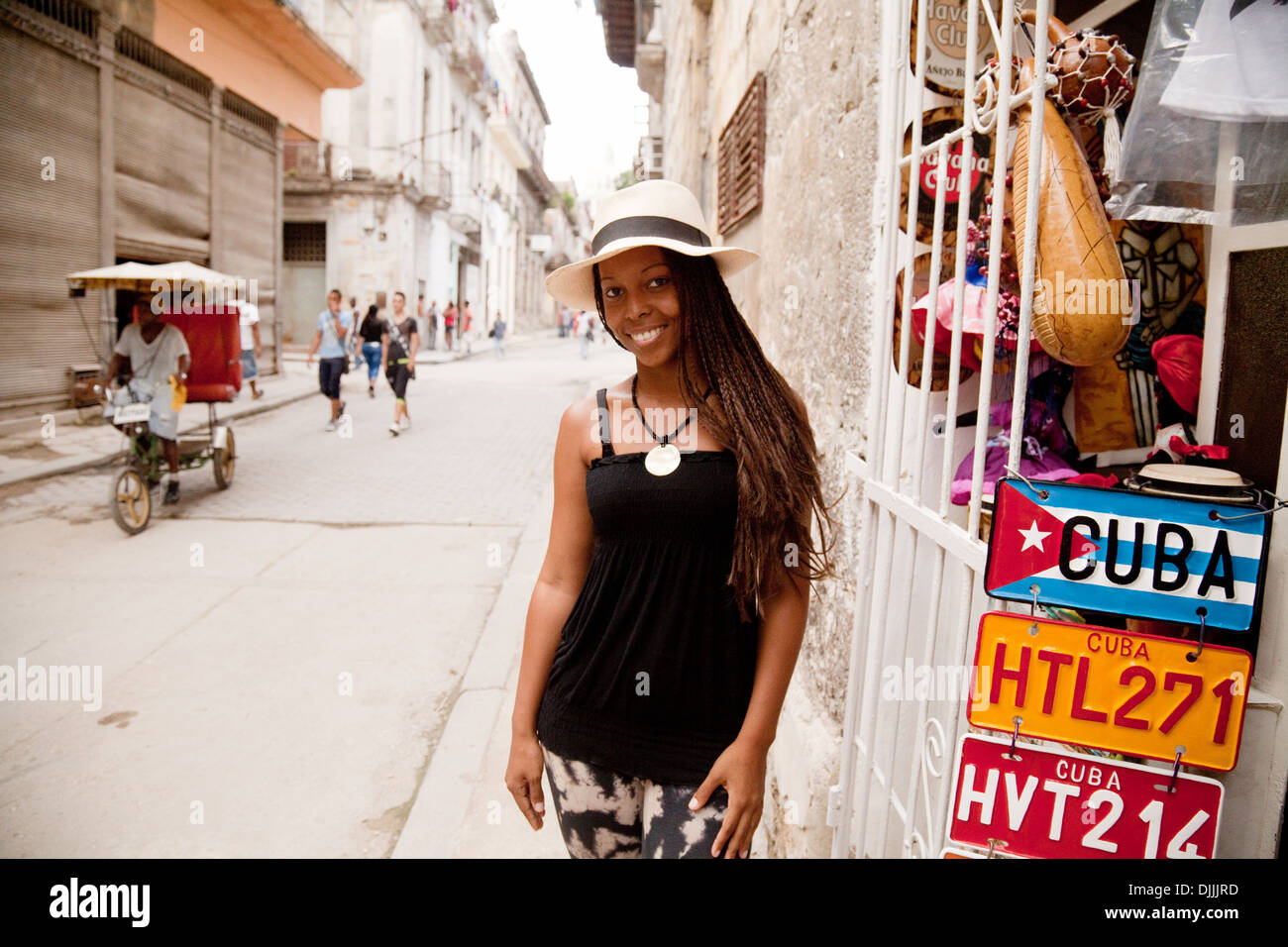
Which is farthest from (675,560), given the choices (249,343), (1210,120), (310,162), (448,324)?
(448,324)

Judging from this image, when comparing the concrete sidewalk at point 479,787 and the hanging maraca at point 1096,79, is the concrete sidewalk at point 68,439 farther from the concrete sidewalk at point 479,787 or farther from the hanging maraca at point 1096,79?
the hanging maraca at point 1096,79

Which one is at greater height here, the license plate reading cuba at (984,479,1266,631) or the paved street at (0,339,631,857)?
the license plate reading cuba at (984,479,1266,631)

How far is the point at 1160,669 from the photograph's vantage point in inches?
47.0

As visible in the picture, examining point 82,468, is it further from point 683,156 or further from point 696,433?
point 696,433

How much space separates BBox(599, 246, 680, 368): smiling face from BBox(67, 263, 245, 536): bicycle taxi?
5.95 meters

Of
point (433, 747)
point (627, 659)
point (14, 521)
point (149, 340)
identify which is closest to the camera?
point (627, 659)

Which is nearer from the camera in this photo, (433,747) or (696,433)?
Result: (696,433)

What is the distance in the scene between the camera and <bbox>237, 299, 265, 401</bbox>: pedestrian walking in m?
9.27

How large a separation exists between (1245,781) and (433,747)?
10.1 feet

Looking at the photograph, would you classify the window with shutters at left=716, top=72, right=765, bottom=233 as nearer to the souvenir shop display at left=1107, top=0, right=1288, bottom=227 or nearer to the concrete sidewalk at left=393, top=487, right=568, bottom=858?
the concrete sidewalk at left=393, top=487, right=568, bottom=858

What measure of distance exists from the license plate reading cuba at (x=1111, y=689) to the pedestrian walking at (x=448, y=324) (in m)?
27.0

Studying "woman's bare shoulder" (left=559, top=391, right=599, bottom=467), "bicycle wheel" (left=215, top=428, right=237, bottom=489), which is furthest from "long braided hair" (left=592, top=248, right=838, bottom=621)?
"bicycle wheel" (left=215, top=428, right=237, bottom=489)

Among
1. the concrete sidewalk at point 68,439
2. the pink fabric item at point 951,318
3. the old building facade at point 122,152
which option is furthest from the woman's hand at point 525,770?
the old building facade at point 122,152
